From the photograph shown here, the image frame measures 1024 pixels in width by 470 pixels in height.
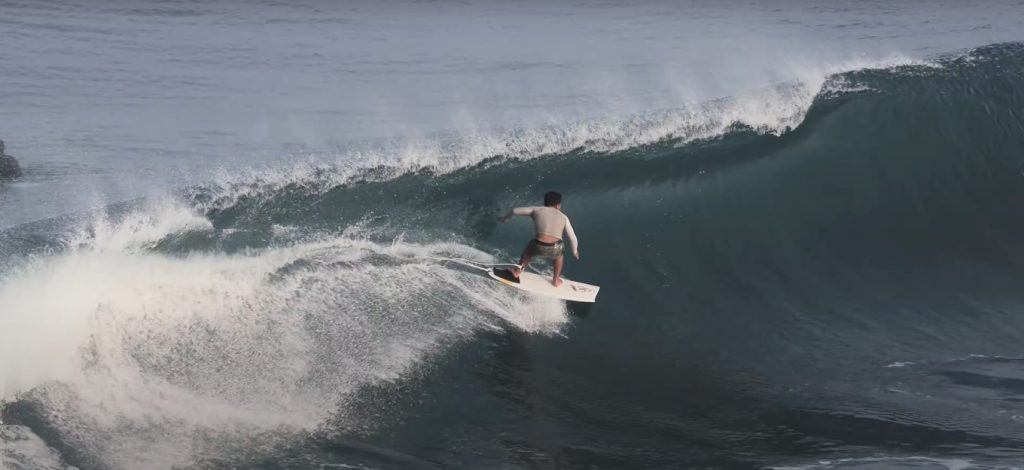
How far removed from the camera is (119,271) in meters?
9.57

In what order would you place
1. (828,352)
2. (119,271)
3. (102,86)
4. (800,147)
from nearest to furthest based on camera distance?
(119,271) → (828,352) → (800,147) → (102,86)

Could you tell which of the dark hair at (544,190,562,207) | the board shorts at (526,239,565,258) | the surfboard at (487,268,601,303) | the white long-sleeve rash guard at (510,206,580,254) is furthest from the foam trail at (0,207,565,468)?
the dark hair at (544,190,562,207)

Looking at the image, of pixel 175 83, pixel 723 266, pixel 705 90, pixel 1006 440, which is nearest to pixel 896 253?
pixel 723 266

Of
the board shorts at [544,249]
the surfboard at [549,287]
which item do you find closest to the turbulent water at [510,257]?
the surfboard at [549,287]

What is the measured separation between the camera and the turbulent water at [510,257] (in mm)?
8398

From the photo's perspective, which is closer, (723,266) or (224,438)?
(224,438)

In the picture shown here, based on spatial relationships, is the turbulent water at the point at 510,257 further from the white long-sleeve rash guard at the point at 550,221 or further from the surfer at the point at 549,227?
the white long-sleeve rash guard at the point at 550,221

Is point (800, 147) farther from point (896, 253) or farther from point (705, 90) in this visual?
point (705, 90)

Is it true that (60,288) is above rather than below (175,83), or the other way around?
below

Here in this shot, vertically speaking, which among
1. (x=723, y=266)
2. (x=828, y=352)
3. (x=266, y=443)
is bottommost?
(x=266, y=443)

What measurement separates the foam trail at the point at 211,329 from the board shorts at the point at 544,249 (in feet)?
1.97

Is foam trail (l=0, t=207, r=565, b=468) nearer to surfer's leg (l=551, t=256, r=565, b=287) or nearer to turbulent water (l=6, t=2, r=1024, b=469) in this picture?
turbulent water (l=6, t=2, r=1024, b=469)

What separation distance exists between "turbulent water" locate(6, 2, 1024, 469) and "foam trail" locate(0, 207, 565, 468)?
0.10 ft

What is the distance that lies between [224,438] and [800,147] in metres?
10.2
